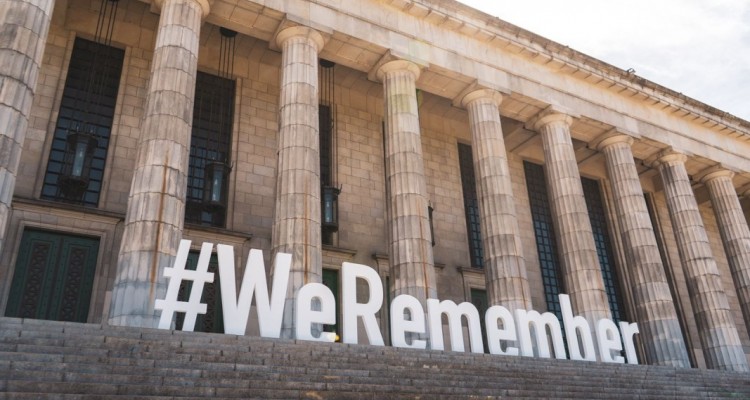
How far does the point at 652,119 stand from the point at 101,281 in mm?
23866

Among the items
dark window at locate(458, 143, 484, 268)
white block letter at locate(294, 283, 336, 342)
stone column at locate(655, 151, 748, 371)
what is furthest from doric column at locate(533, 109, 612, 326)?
white block letter at locate(294, 283, 336, 342)

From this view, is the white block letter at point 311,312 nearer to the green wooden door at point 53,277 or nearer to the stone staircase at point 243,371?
the stone staircase at point 243,371

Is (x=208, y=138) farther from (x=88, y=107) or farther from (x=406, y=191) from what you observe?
(x=406, y=191)

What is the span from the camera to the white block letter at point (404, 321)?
49.1 feet

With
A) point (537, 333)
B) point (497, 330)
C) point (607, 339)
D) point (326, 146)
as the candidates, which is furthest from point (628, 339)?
point (326, 146)

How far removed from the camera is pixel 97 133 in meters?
19.8

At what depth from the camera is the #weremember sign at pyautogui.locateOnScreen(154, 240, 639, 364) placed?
12.8 meters

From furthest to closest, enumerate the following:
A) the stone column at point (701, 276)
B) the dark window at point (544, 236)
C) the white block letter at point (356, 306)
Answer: the dark window at point (544, 236) → the stone column at point (701, 276) → the white block letter at point (356, 306)

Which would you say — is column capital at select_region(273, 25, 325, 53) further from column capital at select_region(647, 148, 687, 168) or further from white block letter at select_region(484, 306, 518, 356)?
column capital at select_region(647, 148, 687, 168)

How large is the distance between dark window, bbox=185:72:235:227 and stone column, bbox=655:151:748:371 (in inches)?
778

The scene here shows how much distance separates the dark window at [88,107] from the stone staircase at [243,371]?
10083mm

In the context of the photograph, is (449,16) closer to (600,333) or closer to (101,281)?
(600,333)

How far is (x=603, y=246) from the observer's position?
1171 inches

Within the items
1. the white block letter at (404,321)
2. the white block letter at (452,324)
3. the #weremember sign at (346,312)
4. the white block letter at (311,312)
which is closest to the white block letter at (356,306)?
the #weremember sign at (346,312)
